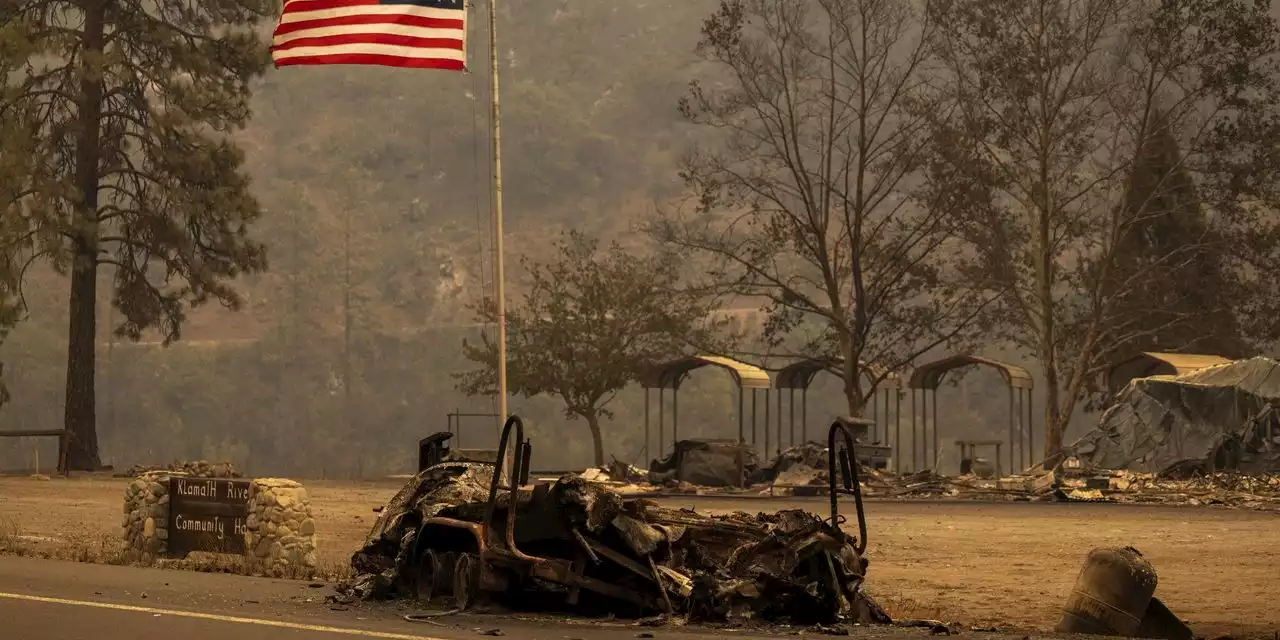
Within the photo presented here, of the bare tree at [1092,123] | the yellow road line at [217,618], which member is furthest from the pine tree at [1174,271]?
the yellow road line at [217,618]

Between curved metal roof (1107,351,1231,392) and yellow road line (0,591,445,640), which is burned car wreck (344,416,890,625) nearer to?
yellow road line (0,591,445,640)

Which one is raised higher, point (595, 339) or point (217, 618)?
point (595, 339)

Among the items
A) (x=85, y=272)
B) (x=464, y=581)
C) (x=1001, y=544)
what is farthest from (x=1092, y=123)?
(x=464, y=581)

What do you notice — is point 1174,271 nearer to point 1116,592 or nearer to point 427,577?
point 1116,592

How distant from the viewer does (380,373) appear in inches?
5032

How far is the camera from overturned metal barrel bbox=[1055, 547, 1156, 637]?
12.7 meters

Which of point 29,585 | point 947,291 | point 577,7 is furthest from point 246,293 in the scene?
point 29,585

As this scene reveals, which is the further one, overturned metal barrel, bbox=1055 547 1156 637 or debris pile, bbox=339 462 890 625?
debris pile, bbox=339 462 890 625

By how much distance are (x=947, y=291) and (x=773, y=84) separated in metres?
9.03

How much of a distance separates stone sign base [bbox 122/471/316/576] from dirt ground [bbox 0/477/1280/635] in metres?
0.50

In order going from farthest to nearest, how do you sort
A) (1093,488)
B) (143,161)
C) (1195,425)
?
(143,161) → (1195,425) → (1093,488)

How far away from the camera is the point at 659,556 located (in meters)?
13.5

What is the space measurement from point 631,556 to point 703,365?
30.3 metres

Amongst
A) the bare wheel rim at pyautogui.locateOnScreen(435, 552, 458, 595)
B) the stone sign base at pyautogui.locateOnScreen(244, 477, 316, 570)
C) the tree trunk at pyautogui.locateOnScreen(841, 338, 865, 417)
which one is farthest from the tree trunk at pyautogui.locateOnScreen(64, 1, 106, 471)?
the bare wheel rim at pyautogui.locateOnScreen(435, 552, 458, 595)
